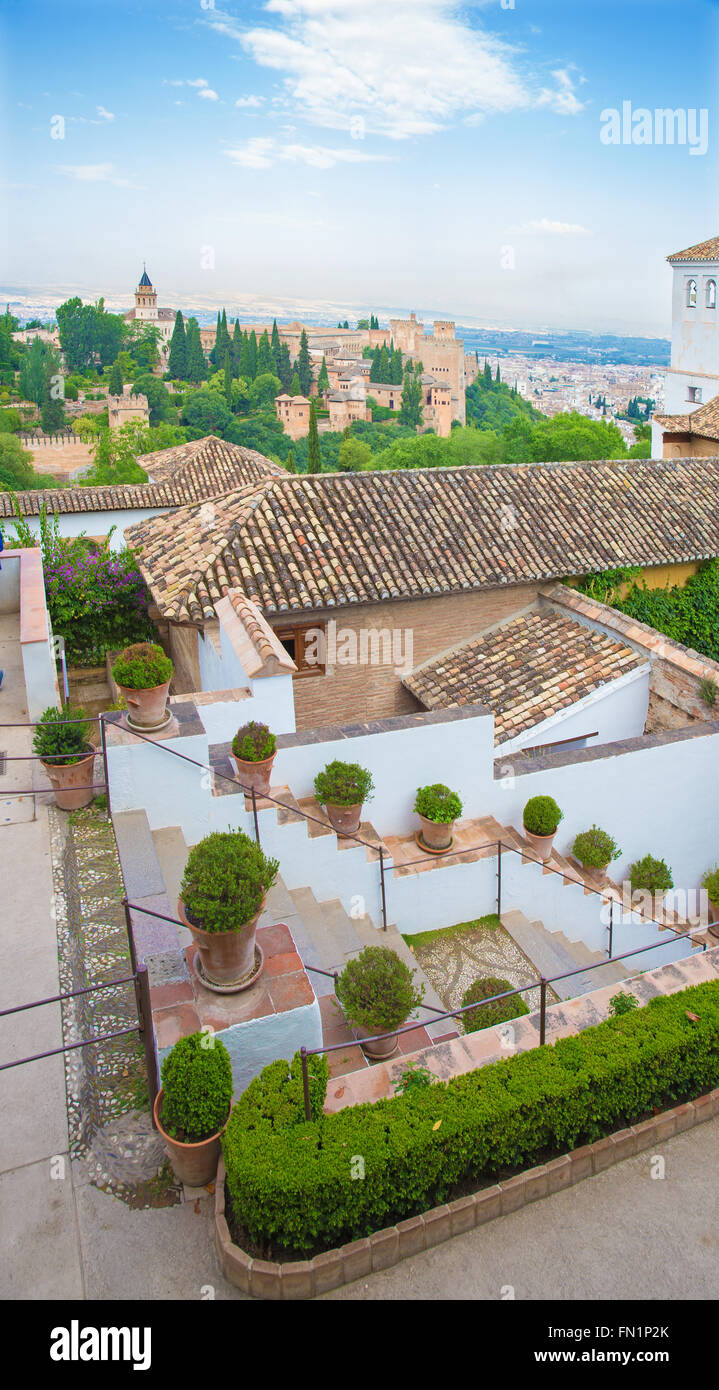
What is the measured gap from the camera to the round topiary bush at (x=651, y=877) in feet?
31.3

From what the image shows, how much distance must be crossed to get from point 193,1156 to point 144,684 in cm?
376

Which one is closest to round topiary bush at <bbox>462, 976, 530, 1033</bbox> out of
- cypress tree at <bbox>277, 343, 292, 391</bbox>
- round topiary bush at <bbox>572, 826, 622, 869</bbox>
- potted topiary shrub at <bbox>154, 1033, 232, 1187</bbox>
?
potted topiary shrub at <bbox>154, 1033, 232, 1187</bbox>

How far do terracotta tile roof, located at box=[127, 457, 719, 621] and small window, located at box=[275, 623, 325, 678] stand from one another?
532 mm

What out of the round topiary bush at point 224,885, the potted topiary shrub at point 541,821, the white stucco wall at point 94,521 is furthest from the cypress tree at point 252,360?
the round topiary bush at point 224,885

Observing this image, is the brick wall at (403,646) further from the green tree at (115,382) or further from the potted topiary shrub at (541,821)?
the green tree at (115,382)

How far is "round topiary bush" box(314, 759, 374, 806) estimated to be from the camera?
7.98 m

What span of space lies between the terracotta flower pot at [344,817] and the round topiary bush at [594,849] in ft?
8.57

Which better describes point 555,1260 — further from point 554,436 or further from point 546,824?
point 554,436

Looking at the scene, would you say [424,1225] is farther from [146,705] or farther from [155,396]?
[155,396]

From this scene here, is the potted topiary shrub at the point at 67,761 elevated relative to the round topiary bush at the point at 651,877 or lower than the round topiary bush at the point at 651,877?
elevated

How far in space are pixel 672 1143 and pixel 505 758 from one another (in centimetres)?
539

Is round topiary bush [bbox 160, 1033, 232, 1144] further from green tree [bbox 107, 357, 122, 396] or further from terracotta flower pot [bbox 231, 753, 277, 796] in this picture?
green tree [bbox 107, 357, 122, 396]

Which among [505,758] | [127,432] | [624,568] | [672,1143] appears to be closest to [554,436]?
[127,432]
